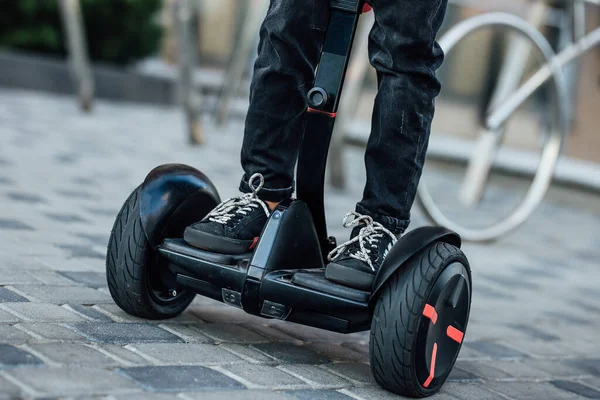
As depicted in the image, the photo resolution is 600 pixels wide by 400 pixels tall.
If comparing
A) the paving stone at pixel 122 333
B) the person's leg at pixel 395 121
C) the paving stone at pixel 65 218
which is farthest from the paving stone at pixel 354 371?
the paving stone at pixel 65 218

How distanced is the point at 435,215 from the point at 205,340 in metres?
1.92

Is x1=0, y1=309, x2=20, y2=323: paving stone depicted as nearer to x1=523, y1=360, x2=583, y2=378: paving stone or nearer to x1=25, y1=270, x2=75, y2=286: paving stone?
x1=25, y1=270, x2=75, y2=286: paving stone

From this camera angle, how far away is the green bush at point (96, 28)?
731 centimetres

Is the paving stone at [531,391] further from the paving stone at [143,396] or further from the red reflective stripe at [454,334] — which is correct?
the paving stone at [143,396]

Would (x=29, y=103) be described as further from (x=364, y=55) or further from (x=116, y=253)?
(x=116, y=253)

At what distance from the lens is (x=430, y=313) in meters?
1.87

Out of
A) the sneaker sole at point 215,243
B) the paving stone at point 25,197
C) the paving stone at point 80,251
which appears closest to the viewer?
the sneaker sole at point 215,243

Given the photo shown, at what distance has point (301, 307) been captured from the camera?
1927mm

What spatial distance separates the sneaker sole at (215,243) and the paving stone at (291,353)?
22cm

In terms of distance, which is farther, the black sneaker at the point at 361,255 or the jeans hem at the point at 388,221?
the jeans hem at the point at 388,221

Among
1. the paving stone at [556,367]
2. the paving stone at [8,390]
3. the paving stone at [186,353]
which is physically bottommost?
the paving stone at [556,367]

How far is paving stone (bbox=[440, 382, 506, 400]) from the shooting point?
6.68 ft

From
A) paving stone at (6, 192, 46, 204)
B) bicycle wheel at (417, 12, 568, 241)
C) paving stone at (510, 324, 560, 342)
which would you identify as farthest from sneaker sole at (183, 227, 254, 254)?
bicycle wheel at (417, 12, 568, 241)

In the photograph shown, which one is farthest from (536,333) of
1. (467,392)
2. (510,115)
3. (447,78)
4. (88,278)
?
(447,78)
